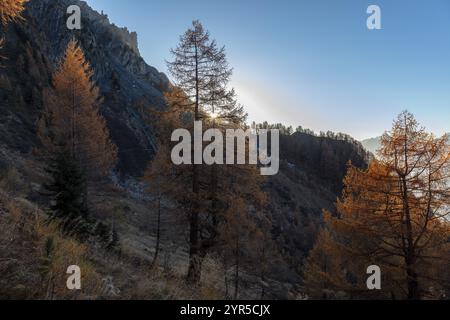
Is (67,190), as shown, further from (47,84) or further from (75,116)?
(47,84)

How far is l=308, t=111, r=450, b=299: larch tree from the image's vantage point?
10.8 meters

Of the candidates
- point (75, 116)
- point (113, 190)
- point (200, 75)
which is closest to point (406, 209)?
point (200, 75)

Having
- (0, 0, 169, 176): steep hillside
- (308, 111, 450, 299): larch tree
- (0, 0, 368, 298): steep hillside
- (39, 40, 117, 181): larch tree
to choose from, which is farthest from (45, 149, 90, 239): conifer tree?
(308, 111, 450, 299): larch tree

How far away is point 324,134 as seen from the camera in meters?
180

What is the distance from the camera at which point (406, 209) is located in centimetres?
1095

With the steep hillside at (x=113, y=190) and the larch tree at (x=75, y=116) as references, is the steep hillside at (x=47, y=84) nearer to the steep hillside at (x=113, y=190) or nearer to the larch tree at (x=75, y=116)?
the steep hillside at (x=113, y=190)

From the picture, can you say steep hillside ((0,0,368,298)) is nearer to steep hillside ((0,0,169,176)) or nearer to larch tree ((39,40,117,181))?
steep hillside ((0,0,169,176))

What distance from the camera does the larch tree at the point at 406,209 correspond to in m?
10.8

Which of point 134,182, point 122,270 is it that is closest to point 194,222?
point 122,270

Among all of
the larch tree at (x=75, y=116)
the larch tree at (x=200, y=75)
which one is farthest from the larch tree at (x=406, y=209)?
the larch tree at (x=75, y=116)

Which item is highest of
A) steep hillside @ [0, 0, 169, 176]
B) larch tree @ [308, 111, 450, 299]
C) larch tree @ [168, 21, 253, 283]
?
steep hillside @ [0, 0, 169, 176]
